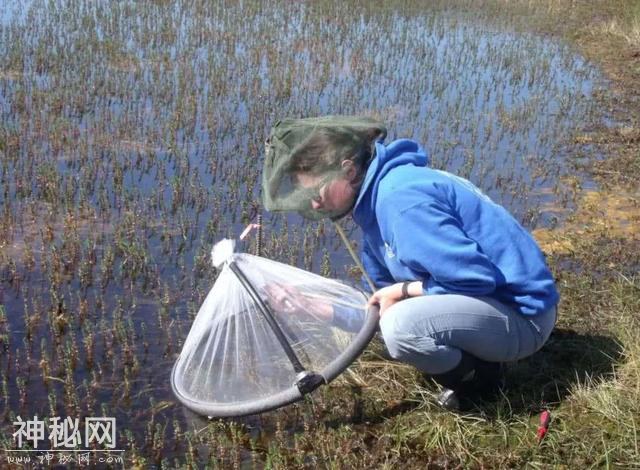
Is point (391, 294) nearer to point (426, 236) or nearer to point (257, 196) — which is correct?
point (426, 236)

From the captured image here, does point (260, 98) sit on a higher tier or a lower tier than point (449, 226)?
lower

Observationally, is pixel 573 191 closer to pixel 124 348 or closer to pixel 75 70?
pixel 124 348

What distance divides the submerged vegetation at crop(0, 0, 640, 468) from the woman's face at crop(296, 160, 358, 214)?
868mm

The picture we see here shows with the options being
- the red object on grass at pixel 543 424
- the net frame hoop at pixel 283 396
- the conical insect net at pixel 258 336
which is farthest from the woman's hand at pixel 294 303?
the red object on grass at pixel 543 424

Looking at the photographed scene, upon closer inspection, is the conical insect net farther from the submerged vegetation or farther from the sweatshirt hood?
the sweatshirt hood

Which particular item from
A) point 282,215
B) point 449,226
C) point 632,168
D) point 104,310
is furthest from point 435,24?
point 449,226

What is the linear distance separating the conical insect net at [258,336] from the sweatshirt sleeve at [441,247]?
549 millimetres

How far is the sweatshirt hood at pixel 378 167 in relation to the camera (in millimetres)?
2885

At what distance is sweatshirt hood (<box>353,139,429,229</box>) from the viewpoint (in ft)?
9.46

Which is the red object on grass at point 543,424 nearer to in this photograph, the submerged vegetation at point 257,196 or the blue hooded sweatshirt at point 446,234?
the submerged vegetation at point 257,196

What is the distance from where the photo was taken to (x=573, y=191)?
6129 mm

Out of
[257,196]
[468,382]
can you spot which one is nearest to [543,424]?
[468,382]

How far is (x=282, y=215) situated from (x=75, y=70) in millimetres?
3886

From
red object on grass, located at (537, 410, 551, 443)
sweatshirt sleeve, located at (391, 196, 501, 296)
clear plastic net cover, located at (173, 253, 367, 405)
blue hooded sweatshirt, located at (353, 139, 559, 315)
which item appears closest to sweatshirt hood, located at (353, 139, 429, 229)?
blue hooded sweatshirt, located at (353, 139, 559, 315)
